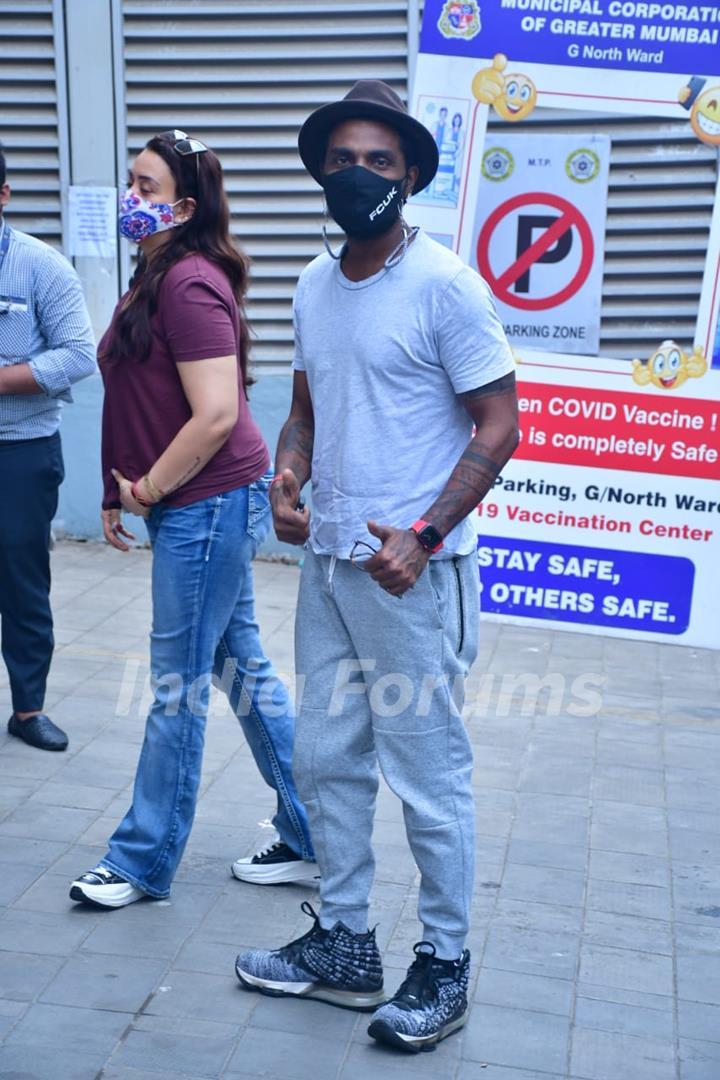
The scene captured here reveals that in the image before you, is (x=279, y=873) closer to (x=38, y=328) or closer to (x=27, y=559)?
(x=27, y=559)

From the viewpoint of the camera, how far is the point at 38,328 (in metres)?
4.96

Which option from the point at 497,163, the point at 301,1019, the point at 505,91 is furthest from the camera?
the point at 497,163

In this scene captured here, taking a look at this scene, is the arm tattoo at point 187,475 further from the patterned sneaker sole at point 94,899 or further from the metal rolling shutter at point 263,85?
the metal rolling shutter at point 263,85

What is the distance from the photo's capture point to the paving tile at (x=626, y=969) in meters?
3.58

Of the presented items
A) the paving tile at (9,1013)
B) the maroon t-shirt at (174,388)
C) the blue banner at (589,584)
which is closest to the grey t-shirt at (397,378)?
the maroon t-shirt at (174,388)

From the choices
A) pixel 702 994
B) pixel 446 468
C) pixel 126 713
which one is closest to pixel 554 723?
pixel 126 713

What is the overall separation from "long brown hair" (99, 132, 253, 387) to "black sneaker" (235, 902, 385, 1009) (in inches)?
60.5

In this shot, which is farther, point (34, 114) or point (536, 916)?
point (34, 114)

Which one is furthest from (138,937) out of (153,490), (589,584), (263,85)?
(263,85)

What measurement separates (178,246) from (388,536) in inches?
47.5

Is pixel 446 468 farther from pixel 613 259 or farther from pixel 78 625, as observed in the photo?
pixel 613 259

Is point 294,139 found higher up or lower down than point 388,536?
higher up

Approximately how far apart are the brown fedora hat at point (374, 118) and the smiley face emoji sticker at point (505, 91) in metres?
3.23

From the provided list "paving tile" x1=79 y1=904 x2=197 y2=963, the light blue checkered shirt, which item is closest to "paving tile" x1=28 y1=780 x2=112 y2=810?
"paving tile" x1=79 y1=904 x2=197 y2=963
